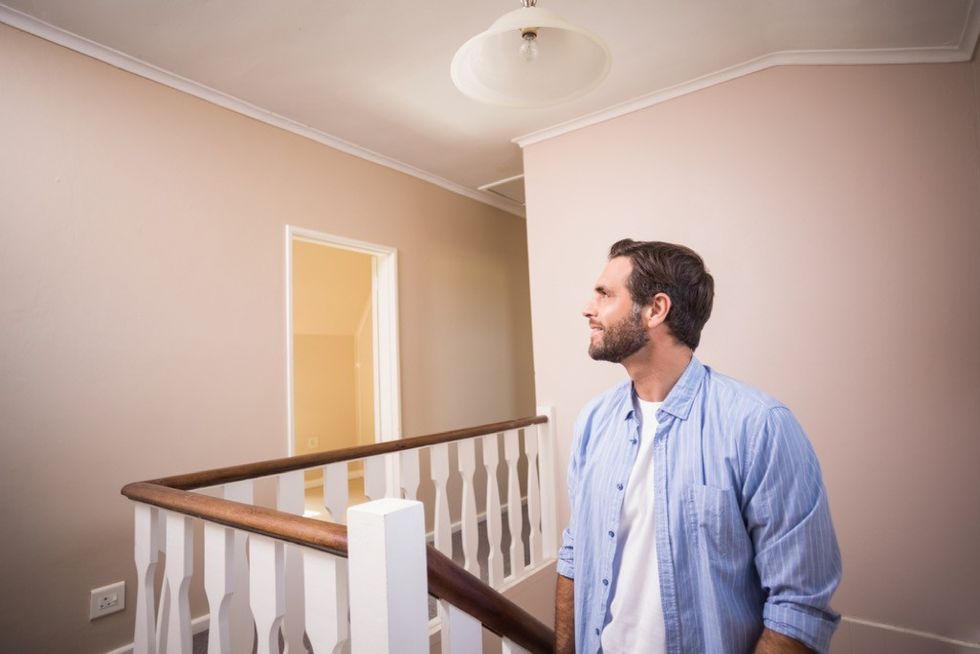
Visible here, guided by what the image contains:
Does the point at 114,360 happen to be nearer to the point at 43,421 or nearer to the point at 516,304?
the point at 43,421

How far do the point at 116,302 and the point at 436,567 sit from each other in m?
2.20

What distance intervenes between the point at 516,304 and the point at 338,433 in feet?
7.77

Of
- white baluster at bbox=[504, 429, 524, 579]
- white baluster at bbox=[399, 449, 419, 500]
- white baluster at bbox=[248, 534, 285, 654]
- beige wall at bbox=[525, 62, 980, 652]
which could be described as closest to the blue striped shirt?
white baluster at bbox=[248, 534, 285, 654]

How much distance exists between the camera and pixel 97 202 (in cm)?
235

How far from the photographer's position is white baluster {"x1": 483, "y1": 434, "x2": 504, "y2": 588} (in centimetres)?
255

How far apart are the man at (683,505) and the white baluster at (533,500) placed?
1.62m

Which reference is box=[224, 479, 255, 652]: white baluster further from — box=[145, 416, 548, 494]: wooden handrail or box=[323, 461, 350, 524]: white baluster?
box=[323, 461, 350, 524]: white baluster

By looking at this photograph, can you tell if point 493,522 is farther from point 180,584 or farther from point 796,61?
point 796,61

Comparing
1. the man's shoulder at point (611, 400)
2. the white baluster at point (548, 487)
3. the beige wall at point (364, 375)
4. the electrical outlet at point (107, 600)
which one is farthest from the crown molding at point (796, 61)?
the electrical outlet at point (107, 600)

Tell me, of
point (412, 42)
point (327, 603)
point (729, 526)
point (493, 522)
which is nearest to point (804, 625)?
point (729, 526)

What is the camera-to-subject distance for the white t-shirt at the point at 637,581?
1092 millimetres

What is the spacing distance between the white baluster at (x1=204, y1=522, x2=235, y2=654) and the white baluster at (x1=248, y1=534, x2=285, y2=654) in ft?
0.40

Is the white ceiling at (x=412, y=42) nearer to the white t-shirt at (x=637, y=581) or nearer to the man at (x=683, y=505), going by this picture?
the man at (x=683, y=505)

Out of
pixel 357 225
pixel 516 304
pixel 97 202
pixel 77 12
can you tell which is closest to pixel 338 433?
pixel 516 304
